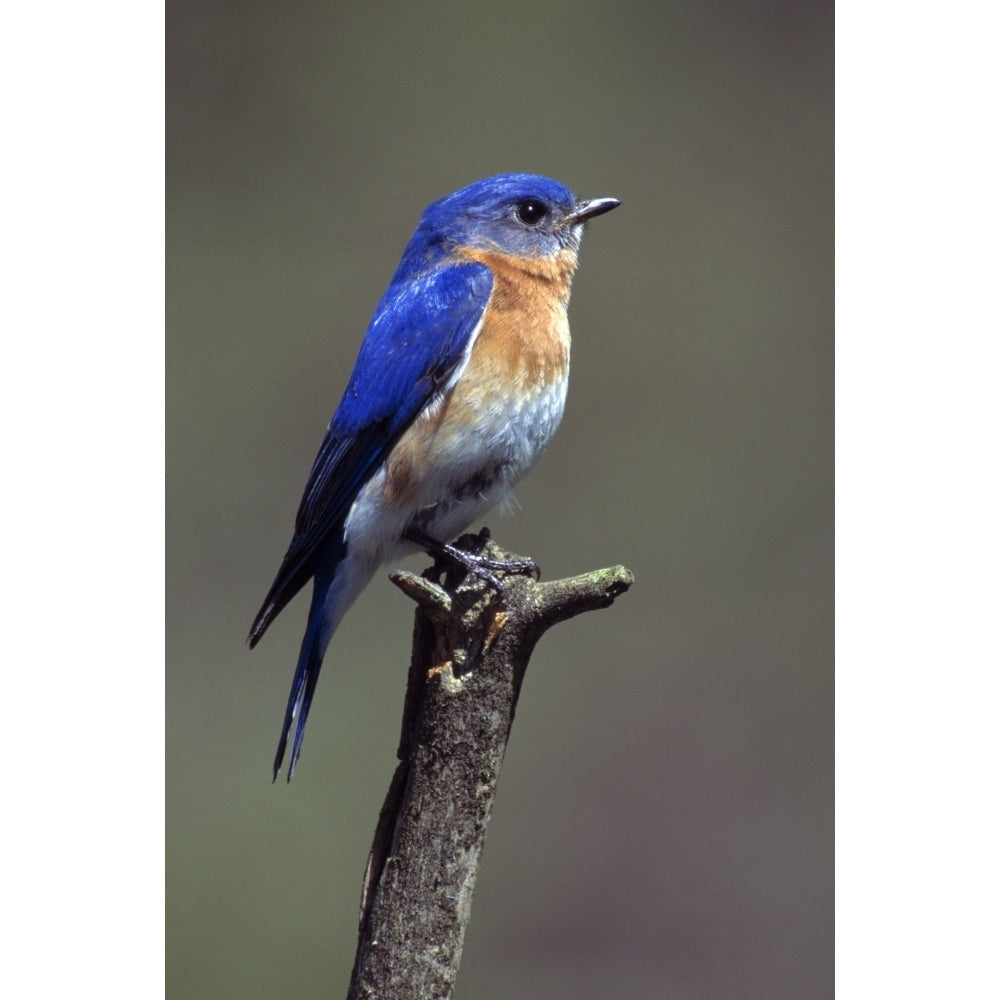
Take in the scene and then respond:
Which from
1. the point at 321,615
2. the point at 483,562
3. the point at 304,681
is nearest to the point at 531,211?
the point at 483,562

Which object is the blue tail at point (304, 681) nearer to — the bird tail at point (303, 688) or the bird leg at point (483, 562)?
the bird tail at point (303, 688)

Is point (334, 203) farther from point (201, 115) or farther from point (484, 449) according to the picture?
point (484, 449)

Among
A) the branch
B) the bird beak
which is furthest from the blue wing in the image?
the branch

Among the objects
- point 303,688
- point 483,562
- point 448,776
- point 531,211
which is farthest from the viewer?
point 531,211

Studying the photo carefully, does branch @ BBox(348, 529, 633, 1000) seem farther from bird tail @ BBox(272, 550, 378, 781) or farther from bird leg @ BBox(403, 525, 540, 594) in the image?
bird tail @ BBox(272, 550, 378, 781)

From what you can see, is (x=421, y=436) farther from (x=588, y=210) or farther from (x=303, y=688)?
(x=588, y=210)
